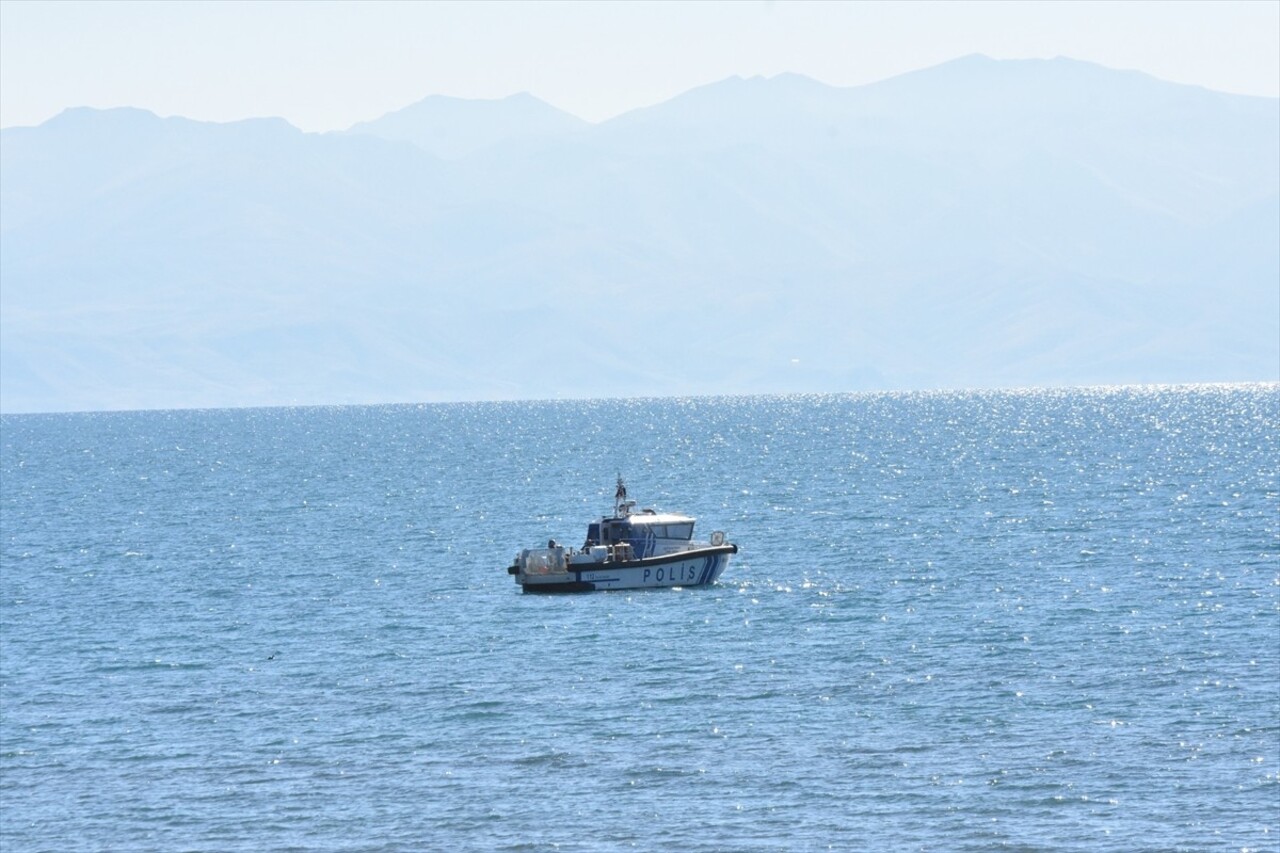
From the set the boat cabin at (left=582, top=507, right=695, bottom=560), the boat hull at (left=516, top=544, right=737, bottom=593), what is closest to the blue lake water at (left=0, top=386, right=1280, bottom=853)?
the boat hull at (left=516, top=544, right=737, bottom=593)

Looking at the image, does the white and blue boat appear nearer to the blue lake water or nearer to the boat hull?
the boat hull

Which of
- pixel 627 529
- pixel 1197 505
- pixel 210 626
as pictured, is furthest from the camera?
pixel 1197 505

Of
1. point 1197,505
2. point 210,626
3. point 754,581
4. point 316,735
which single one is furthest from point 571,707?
point 1197,505

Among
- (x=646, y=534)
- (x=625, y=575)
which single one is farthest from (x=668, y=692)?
(x=646, y=534)

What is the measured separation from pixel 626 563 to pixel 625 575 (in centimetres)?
54

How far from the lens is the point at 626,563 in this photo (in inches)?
3295

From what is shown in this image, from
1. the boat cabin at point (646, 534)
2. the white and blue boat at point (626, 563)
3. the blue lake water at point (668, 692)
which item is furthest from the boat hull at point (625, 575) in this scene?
the boat cabin at point (646, 534)

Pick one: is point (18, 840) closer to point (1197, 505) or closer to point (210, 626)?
point (210, 626)

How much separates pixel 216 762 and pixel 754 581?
38553 mm

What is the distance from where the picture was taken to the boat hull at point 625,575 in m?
83.4

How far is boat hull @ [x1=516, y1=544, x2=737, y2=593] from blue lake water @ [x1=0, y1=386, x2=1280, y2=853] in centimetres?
110

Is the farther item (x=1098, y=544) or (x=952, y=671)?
(x=1098, y=544)

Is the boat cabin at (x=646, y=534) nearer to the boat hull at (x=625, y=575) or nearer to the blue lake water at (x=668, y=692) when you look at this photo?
the boat hull at (x=625, y=575)

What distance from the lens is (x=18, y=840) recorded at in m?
44.5
